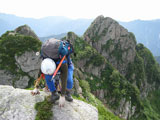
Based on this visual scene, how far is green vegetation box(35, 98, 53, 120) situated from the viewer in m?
4.44

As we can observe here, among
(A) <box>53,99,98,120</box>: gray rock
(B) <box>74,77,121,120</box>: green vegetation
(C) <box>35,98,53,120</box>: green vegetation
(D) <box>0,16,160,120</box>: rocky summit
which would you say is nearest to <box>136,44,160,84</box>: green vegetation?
(D) <box>0,16,160,120</box>: rocky summit

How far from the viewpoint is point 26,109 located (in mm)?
4703

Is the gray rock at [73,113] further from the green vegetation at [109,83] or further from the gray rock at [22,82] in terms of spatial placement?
the green vegetation at [109,83]

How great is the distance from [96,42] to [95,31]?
702cm

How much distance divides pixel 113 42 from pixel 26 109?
7208 centimetres

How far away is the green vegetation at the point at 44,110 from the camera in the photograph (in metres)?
4.44

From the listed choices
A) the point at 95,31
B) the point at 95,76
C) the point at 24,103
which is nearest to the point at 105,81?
the point at 95,76

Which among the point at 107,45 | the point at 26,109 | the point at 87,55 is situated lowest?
the point at 87,55

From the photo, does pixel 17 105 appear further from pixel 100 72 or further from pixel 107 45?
pixel 107 45

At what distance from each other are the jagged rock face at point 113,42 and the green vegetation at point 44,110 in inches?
2673

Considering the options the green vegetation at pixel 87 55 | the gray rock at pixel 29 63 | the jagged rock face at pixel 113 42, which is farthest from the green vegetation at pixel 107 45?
the gray rock at pixel 29 63

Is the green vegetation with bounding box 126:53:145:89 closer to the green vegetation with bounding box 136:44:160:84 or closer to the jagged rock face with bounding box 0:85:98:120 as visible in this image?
the green vegetation with bounding box 136:44:160:84

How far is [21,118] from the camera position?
433 cm

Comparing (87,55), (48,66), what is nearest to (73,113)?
(48,66)
